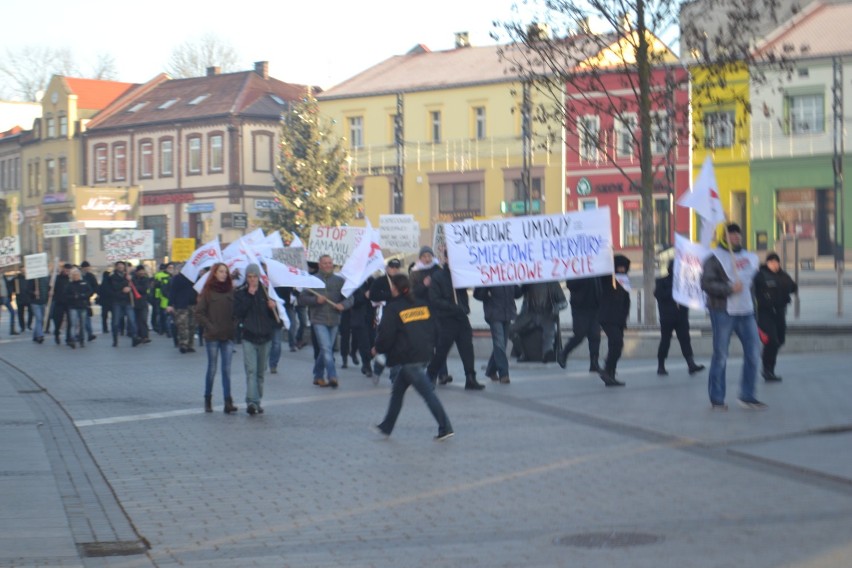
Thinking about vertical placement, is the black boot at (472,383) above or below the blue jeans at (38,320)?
below

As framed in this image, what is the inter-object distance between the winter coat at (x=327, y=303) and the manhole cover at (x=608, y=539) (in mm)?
10299

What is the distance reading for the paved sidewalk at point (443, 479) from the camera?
7844mm

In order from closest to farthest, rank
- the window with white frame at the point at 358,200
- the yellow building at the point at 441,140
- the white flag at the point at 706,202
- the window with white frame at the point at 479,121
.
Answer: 1. the white flag at the point at 706,202
2. the yellow building at the point at 441,140
3. the window with white frame at the point at 479,121
4. the window with white frame at the point at 358,200

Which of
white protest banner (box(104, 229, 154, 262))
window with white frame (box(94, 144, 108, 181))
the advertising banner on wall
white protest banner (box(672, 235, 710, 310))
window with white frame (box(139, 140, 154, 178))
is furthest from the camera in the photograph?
window with white frame (box(94, 144, 108, 181))

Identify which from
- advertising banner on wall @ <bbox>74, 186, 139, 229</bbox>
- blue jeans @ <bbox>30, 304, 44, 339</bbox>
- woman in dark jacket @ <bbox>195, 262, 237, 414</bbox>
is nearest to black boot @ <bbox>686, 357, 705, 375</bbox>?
woman in dark jacket @ <bbox>195, 262, 237, 414</bbox>

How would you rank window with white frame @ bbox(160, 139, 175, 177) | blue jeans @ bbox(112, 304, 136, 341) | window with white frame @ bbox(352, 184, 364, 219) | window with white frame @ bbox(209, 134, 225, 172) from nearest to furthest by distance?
blue jeans @ bbox(112, 304, 136, 341)
window with white frame @ bbox(352, 184, 364, 219)
window with white frame @ bbox(209, 134, 225, 172)
window with white frame @ bbox(160, 139, 175, 177)

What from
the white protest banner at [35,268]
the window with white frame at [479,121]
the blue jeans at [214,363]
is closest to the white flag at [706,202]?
the blue jeans at [214,363]

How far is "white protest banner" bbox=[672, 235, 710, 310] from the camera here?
15883 millimetres

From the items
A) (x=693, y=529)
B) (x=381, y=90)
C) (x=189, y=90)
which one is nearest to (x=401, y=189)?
(x=381, y=90)

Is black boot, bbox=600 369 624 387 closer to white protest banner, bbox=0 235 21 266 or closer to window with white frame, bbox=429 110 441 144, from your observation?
white protest banner, bbox=0 235 21 266

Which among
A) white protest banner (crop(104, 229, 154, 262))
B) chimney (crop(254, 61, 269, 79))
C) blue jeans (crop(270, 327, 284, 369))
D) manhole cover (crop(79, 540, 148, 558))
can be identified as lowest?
manhole cover (crop(79, 540, 148, 558))

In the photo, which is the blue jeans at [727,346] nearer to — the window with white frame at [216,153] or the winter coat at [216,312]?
the winter coat at [216,312]

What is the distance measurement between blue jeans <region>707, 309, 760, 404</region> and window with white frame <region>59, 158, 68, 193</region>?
72.3 m

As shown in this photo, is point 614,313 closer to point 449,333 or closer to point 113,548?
point 449,333
